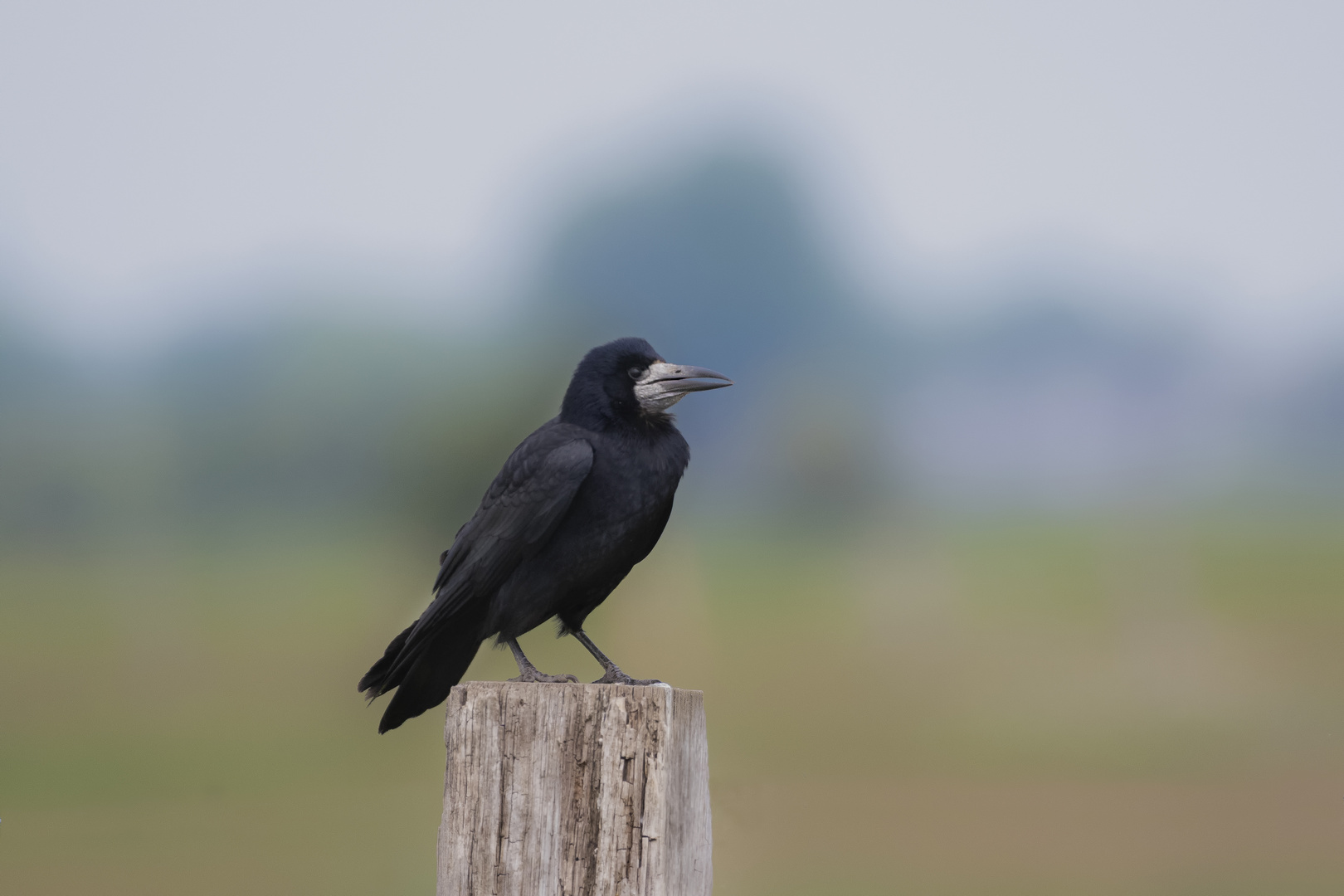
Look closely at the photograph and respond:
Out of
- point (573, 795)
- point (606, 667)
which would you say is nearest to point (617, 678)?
point (606, 667)

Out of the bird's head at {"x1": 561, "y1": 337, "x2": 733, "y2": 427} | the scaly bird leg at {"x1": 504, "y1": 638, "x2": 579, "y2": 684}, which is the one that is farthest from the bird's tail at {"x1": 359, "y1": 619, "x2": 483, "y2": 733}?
the bird's head at {"x1": 561, "y1": 337, "x2": 733, "y2": 427}

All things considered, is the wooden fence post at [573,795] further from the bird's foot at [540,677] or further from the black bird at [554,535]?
the black bird at [554,535]

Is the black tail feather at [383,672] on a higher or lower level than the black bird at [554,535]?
lower

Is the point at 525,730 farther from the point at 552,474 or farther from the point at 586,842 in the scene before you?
the point at 552,474

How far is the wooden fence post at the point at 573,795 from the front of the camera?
243 cm

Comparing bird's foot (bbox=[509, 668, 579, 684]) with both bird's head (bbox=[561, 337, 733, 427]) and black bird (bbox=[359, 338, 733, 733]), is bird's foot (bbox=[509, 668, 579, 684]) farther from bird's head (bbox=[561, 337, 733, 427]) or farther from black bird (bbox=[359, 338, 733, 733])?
bird's head (bbox=[561, 337, 733, 427])

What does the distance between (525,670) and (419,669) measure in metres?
0.36

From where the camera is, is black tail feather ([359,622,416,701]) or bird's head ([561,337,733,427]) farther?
bird's head ([561,337,733,427])

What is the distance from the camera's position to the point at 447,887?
2525 mm

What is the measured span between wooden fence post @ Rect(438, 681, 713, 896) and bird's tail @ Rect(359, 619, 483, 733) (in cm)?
82

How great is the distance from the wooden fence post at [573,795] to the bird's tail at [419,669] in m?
0.82

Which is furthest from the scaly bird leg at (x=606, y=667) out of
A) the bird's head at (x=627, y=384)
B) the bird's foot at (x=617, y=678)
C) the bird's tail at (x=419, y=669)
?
the bird's head at (x=627, y=384)

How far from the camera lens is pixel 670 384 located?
3.65m

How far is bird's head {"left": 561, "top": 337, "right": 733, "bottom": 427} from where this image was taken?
3629mm
